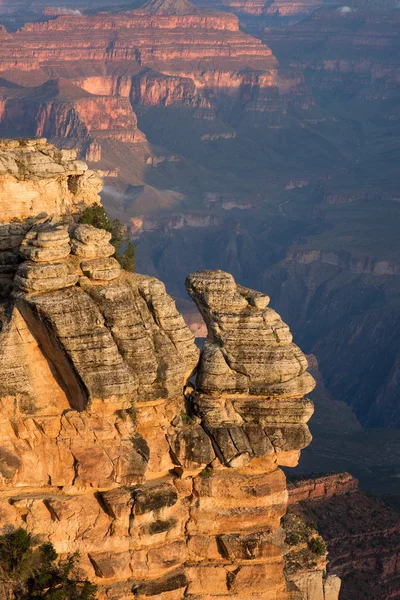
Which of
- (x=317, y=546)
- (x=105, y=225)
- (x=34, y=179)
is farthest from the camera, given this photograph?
(x=317, y=546)

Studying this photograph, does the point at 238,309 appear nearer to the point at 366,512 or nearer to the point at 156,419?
the point at 156,419

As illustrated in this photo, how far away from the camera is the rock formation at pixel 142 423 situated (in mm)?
32969

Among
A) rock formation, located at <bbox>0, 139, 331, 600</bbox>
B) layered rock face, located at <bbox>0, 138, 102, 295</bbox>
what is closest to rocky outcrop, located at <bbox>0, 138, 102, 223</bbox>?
layered rock face, located at <bbox>0, 138, 102, 295</bbox>

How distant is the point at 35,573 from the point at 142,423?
5185mm

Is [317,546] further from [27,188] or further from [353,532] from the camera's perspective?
[353,532]

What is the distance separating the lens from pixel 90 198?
146ft

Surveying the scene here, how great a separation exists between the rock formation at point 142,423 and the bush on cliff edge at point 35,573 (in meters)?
0.47

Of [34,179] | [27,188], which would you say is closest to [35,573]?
[27,188]

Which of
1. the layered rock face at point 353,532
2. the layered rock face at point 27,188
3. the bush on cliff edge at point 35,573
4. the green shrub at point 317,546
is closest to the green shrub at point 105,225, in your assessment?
the layered rock face at point 27,188

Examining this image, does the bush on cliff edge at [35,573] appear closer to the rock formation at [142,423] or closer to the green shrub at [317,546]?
the rock formation at [142,423]

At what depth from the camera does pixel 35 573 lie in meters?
32.7

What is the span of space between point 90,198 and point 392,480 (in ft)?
184

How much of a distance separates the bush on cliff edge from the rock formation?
1.55ft

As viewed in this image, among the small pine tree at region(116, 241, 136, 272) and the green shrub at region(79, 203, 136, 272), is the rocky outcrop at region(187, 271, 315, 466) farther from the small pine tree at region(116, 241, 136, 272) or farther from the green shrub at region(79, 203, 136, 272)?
the green shrub at region(79, 203, 136, 272)
